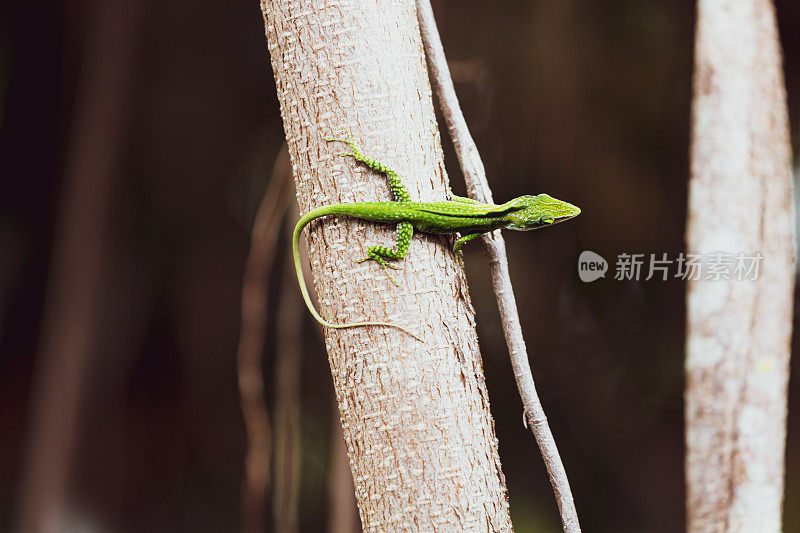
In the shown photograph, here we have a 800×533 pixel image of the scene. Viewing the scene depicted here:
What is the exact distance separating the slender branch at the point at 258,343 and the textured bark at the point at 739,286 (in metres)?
1.18

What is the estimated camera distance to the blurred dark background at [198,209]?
218 centimetres

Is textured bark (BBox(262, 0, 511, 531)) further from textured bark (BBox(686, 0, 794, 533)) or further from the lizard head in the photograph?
textured bark (BBox(686, 0, 794, 533))

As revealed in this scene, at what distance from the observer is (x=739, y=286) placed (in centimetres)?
179

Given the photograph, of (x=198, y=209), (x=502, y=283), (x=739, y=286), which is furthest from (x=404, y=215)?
(x=198, y=209)

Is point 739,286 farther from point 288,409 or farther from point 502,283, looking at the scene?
point 288,409

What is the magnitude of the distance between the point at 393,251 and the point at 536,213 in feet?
1.05

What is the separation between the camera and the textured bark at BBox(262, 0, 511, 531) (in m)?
1.02

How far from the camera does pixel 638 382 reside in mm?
2074

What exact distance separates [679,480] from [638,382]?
342mm

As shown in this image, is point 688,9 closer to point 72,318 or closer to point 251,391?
point 251,391

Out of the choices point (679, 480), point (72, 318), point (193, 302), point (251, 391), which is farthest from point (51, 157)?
point (679, 480)

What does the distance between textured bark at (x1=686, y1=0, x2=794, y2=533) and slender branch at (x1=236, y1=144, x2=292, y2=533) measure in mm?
1181

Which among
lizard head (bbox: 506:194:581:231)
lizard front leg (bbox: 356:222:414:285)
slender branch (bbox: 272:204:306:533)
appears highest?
lizard head (bbox: 506:194:581:231)

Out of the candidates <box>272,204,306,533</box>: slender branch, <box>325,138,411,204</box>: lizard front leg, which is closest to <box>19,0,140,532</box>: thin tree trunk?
<box>272,204,306,533</box>: slender branch
